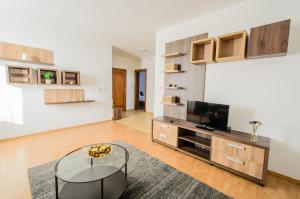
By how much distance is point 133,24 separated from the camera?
332 cm

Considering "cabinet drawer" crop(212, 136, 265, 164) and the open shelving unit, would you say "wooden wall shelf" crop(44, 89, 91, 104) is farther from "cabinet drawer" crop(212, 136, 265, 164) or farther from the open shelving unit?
"cabinet drawer" crop(212, 136, 265, 164)

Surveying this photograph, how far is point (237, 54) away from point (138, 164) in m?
2.50

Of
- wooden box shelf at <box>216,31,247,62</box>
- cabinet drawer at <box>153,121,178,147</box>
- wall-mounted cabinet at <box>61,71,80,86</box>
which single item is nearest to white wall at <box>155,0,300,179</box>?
wooden box shelf at <box>216,31,247,62</box>

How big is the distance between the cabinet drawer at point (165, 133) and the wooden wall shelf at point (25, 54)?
320cm

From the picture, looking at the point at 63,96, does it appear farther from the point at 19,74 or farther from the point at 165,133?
the point at 165,133

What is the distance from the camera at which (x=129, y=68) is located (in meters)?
6.84

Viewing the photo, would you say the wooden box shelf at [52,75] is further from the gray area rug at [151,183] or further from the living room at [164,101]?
the gray area rug at [151,183]

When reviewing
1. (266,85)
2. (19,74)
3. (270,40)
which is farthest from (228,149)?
(19,74)

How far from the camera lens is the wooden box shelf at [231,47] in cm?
213

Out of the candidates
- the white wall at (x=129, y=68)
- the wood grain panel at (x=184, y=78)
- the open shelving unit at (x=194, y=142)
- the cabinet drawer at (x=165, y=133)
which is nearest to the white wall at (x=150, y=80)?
the white wall at (x=129, y=68)

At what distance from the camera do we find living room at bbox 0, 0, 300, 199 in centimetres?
176

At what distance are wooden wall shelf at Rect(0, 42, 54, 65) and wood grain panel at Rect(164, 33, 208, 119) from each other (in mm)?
3069

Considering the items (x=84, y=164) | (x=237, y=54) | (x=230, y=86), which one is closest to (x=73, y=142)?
(x=84, y=164)

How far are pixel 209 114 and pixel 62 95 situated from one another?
379 centimetres
